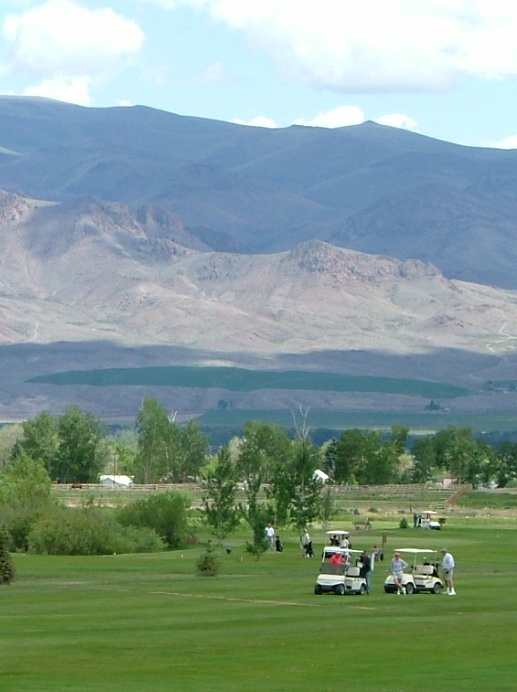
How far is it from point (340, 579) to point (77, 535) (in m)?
32.3

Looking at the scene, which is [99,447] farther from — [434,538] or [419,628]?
[419,628]

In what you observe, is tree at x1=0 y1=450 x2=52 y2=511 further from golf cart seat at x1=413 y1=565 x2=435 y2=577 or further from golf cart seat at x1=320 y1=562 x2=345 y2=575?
golf cart seat at x1=320 y1=562 x2=345 y2=575

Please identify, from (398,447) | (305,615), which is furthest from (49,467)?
(305,615)

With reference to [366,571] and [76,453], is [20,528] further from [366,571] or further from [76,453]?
[76,453]

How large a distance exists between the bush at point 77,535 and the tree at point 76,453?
258ft

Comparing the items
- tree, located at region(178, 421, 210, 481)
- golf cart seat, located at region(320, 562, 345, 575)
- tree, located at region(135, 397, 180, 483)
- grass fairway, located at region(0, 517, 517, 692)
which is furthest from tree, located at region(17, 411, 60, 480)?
golf cart seat, located at region(320, 562, 345, 575)

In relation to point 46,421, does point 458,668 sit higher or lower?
lower

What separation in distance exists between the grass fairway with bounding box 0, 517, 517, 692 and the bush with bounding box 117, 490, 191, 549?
29933 millimetres

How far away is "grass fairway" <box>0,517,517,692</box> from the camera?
34.2 meters

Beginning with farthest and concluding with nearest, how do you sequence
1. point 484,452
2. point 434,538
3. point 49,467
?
point 484,452 < point 49,467 < point 434,538

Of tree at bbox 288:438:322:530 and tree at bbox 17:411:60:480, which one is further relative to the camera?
tree at bbox 17:411:60:480

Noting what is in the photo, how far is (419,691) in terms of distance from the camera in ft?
107

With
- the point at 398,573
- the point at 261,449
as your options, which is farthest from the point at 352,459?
the point at 398,573

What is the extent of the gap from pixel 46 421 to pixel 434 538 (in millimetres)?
83290
